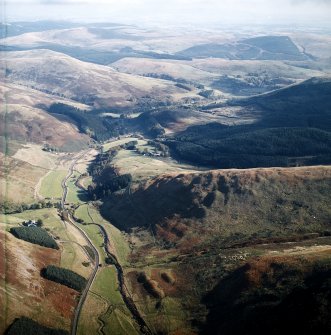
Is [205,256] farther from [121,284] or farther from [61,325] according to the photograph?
[61,325]

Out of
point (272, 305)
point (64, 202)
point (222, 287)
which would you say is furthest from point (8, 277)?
point (64, 202)

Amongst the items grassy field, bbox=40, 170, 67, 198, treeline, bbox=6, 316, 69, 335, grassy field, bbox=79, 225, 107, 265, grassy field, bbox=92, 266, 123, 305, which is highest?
treeline, bbox=6, 316, 69, 335

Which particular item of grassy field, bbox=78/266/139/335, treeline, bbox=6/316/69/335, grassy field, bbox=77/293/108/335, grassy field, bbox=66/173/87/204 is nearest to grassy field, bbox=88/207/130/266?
grassy field, bbox=78/266/139/335

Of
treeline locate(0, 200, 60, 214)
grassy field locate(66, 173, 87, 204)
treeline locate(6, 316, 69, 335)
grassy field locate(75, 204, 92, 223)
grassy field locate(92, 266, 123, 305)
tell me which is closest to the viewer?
Answer: treeline locate(6, 316, 69, 335)

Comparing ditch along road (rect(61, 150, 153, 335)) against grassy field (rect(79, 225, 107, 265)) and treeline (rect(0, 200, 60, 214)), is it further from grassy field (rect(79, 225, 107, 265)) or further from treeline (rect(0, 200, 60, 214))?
treeline (rect(0, 200, 60, 214))

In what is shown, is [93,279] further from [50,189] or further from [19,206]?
[50,189]

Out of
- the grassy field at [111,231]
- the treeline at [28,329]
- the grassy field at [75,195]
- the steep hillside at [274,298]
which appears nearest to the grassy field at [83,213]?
the grassy field at [111,231]
